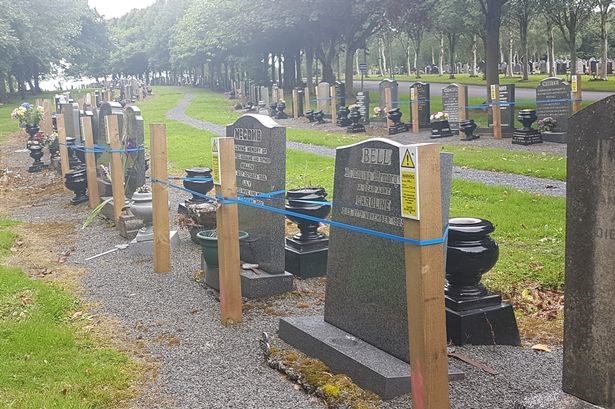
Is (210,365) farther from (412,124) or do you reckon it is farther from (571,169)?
(412,124)

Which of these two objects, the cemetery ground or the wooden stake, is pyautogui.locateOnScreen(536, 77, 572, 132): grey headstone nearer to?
the cemetery ground

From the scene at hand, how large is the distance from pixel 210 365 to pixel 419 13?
2967 cm

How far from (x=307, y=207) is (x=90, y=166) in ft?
23.1

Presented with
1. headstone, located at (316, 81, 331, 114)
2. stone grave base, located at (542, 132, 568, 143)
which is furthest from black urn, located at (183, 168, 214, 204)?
headstone, located at (316, 81, 331, 114)

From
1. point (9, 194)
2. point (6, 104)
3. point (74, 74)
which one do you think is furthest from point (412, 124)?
point (74, 74)

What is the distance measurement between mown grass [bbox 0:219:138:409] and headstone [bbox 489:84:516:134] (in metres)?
16.8

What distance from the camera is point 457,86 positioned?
23.4 m

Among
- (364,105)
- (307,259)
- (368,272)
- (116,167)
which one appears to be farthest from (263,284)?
(364,105)

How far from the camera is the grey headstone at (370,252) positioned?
538 centimetres

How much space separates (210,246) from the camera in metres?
7.81

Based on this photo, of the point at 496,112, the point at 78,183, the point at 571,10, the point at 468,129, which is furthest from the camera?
the point at 571,10

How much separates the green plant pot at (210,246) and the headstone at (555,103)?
1426 centimetres

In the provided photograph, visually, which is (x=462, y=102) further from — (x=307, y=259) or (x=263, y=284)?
(x=263, y=284)

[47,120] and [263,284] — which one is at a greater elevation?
[47,120]
